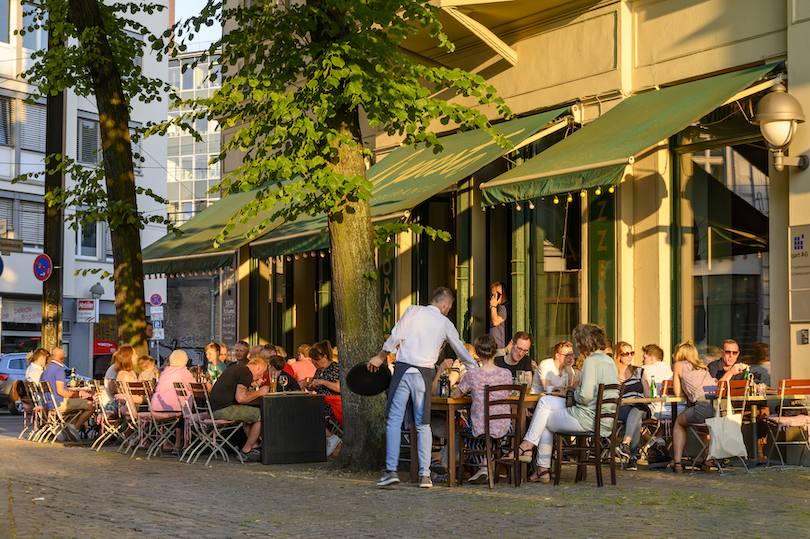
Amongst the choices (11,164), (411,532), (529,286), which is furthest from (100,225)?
(411,532)

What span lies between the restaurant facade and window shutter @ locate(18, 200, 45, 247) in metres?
18.3

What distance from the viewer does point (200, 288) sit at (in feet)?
157

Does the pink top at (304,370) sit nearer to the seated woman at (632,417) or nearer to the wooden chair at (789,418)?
the seated woman at (632,417)

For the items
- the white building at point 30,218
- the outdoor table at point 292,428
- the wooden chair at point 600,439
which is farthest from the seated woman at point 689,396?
the white building at point 30,218

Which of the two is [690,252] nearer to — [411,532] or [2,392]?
[411,532]

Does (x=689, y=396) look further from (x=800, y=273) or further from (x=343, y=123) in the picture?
(x=343, y=123)

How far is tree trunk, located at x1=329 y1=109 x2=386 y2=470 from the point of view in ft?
33.0

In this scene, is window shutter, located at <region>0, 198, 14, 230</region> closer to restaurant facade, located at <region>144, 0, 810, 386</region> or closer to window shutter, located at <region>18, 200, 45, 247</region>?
window shutter, located at <region>18, 200, 45, 247</region>

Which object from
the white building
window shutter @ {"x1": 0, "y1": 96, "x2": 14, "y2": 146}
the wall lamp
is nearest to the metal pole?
the wall lamp

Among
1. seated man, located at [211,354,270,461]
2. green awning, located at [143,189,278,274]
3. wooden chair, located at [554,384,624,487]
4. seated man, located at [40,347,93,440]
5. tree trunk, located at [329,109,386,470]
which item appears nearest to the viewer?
wooden chair, located at [554,384,624,487]

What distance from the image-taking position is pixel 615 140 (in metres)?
11.0

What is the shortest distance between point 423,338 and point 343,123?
259cm

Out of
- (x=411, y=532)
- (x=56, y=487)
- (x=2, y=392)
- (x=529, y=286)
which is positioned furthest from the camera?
(x=2, y=392)

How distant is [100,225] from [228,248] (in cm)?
2098
